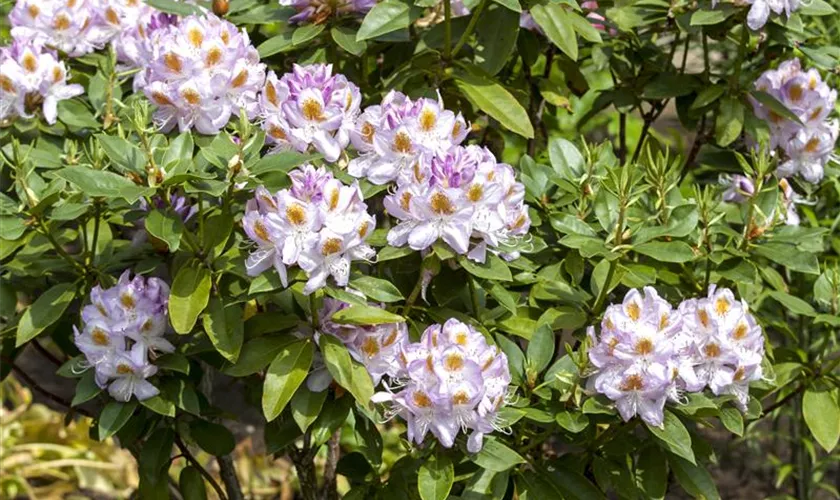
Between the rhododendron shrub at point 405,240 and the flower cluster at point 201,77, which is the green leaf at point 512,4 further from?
the flower cluster at point 201,77

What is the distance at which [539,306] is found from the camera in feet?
6.80

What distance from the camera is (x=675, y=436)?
180 cm

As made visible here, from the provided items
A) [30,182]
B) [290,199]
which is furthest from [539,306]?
[30,182]

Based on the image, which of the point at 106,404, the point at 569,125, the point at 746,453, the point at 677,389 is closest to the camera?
the point at 677,389

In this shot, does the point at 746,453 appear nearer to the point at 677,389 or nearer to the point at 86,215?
the point at 677,389

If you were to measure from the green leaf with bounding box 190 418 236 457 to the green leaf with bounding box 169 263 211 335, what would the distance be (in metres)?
0.41

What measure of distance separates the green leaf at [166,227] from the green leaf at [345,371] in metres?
0.26

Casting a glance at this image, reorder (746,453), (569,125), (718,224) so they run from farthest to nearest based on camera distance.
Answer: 1. (569,125)
2. (746,453)
3. (718,224)

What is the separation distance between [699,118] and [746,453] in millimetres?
1751

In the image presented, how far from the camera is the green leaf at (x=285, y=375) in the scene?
5.75 ft

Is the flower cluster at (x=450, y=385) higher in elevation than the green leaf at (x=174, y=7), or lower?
lower

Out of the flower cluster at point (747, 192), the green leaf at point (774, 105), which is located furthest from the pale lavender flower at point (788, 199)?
the green leaf at point (774, 105)

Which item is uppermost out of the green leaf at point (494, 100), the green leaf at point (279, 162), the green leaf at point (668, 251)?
the green leaf at point (279, 162)

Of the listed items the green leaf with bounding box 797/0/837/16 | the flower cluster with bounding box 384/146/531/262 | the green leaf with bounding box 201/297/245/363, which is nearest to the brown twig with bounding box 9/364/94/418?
the green leaf with bounding box 201/297/245/363
